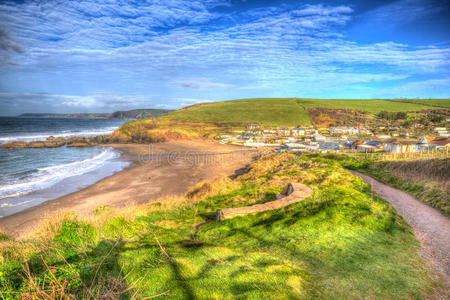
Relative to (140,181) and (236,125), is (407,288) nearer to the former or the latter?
(140,181)

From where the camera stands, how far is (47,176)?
2742 cm

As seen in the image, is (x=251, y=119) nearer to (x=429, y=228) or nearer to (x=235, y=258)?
(x=429, y=228)

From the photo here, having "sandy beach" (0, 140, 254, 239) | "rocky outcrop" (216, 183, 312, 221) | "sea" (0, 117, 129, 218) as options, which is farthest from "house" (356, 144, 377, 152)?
"sea" (0, 117, 129, 218)

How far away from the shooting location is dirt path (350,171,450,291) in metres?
6.16

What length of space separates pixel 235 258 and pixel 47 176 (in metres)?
31.1

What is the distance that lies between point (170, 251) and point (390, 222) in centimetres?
810

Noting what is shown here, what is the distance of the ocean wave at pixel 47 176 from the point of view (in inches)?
845

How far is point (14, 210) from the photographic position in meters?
17.1

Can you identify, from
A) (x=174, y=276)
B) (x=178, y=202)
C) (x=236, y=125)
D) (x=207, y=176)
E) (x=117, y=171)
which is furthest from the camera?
(x=236, y=125)

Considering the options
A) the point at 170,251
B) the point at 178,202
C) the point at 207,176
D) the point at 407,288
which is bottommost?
the point at 207,176

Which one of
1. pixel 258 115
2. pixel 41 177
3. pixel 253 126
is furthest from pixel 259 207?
pixel 258 115

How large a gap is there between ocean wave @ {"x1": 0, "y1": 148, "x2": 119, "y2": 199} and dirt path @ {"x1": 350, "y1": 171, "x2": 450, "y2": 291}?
28199 millimetres

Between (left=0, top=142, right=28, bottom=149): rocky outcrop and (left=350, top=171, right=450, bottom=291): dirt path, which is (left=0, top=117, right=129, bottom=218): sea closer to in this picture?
(left=0, top=142, right=28, bottom=149): rocky outcrop

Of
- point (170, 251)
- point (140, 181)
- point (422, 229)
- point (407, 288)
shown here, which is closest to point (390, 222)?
point (422, 229)
